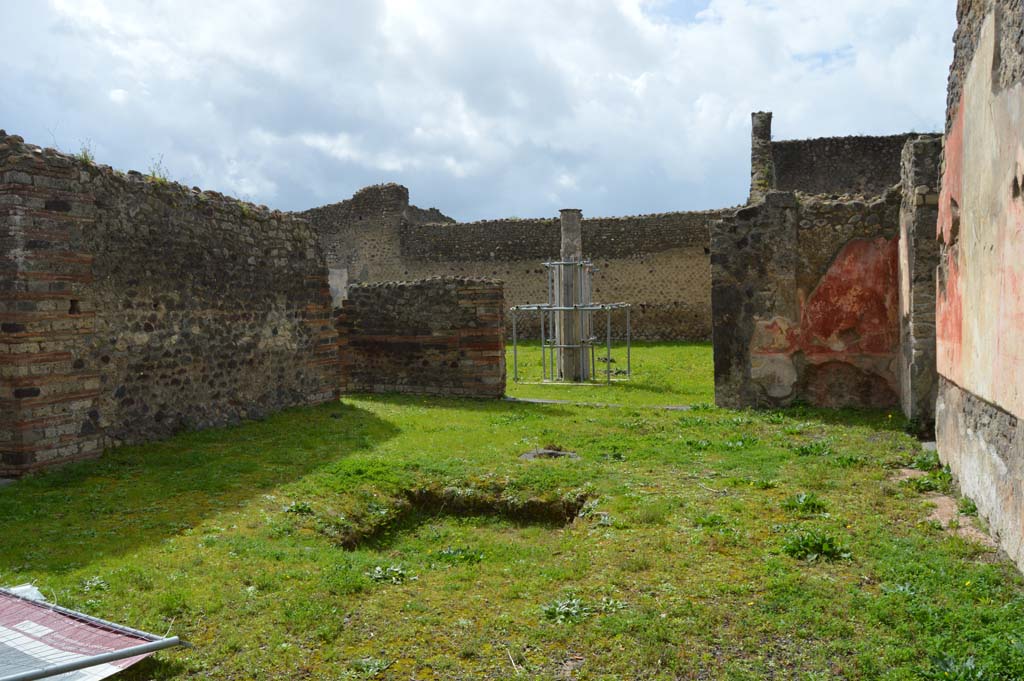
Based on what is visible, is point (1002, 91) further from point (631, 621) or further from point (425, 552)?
point (425, 552)

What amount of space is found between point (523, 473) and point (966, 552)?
309 cm

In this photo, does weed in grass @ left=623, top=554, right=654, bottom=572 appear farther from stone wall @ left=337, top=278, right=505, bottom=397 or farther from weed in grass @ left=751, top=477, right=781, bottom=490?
stone wall @ left=337, top=278, right=505, bottom=397

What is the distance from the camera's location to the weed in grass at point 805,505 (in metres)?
5.20

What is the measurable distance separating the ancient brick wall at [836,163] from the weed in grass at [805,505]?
15.7 m

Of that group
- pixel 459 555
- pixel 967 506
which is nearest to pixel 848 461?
pixel 967 506

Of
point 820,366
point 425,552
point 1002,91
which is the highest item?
point 1002,91

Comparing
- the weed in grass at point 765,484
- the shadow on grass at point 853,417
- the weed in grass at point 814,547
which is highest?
the shadow on grass at point 853,417

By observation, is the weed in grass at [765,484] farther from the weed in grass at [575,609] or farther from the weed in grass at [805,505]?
the weed in grass at [575,609]

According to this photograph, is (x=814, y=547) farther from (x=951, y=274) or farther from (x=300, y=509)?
(x=300, y=509)

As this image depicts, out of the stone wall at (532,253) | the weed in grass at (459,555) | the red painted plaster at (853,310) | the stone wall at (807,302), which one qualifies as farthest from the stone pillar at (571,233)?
the weed in grass at (459,555)

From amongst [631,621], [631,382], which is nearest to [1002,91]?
[631,621]

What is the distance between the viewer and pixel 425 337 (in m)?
12.0

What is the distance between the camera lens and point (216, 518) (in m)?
5.24

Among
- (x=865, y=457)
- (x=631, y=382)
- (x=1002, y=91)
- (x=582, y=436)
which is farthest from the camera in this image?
(x=631, y=382)
